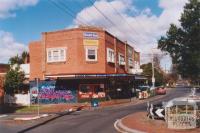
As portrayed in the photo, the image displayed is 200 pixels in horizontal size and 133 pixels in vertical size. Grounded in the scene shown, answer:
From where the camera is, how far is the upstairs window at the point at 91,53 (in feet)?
166

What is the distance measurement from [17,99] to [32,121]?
22925mm

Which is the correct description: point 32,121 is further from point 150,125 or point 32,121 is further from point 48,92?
point 48,92

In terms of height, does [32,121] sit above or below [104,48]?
below

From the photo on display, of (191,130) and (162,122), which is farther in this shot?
(162,122)

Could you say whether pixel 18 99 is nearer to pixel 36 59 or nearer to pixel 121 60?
pixel 36 59

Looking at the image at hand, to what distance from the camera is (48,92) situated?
49938 millimetres

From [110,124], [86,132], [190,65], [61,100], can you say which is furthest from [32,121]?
[61,100]

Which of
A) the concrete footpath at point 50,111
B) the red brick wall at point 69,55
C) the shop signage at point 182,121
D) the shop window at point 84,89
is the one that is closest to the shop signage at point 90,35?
the red brick wall at point 69,55

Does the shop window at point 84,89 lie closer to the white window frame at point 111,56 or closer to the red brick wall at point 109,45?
the red brick wall at point 109,45

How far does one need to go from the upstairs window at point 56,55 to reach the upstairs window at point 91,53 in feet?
9.35

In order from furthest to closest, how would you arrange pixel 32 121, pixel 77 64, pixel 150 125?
pixel 77 64, pixel 32 121, pixel 150 125

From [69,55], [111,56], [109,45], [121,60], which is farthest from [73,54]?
[121,60]

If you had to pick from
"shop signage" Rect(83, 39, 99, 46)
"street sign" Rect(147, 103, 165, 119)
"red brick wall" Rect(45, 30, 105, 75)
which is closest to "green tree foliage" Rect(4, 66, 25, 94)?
"red brick wall" Rect(45, 30, 105, 75)

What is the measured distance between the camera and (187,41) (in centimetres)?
2208
